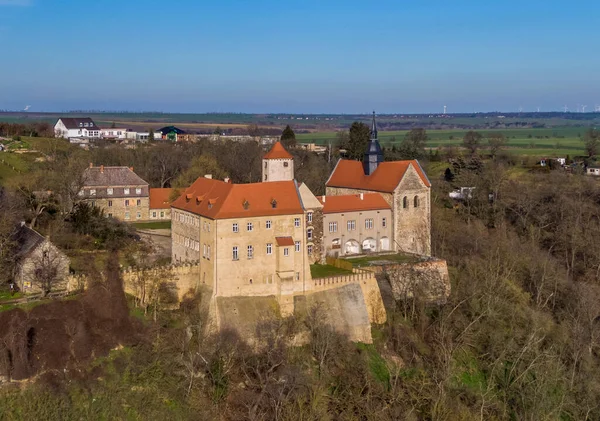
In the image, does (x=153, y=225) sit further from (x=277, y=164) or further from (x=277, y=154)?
(x=277, y=154)

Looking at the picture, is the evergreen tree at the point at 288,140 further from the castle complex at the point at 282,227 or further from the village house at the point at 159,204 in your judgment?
the castle complex at the point at 282,227

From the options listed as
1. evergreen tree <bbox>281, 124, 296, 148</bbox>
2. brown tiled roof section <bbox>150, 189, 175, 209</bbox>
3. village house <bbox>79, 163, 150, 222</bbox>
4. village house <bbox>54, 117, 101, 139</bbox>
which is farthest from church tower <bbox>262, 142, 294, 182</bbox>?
village house <bbox>54, 117, 101, 139</bbox>

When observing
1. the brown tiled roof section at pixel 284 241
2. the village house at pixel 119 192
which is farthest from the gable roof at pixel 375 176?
the village house at pixel 119 192

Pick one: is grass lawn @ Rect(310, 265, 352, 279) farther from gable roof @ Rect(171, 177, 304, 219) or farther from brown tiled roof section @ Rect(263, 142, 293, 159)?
brown tiled roof section @ Rect(263, 142, 293, 159)

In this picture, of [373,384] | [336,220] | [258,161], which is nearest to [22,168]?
[258,161]

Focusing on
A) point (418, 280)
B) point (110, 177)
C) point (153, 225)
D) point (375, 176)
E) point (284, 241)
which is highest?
point (375, 176)

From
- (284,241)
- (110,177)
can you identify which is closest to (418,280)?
(284,241)
